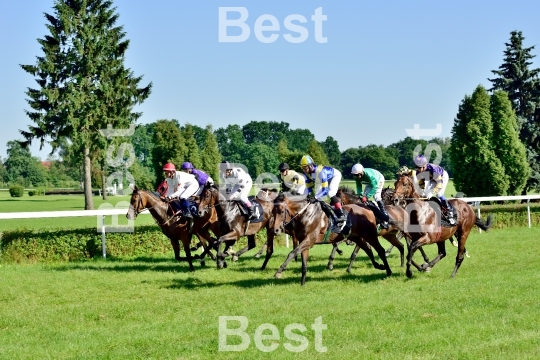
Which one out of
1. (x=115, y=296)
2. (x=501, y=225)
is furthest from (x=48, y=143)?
(x=115, y=296)

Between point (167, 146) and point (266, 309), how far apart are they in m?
34.7

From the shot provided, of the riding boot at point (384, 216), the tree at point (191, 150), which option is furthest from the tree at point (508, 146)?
the tree at point (191, 150)

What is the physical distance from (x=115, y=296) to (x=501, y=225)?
45.1 feet

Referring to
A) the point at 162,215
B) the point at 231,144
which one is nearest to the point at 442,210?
the point at 162,215

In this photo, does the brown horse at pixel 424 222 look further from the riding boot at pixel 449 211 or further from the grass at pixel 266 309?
the grass at pixel 266 309

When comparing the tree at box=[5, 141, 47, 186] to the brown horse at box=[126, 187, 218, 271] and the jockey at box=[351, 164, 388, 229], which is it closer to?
the brown horse at box=[126, 187, 218, 271]

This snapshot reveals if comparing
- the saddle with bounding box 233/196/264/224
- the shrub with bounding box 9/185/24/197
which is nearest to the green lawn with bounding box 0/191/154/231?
the saddle with bounding box 233/196/264/224

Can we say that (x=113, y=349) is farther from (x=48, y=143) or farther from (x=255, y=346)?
(x=48, y=143)

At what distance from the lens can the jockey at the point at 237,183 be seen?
37.7 ft

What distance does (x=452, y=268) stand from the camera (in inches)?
443

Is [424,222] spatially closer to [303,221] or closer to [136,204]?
[303,221]

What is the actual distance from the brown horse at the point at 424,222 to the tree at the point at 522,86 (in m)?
20.7

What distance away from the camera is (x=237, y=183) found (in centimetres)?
1161

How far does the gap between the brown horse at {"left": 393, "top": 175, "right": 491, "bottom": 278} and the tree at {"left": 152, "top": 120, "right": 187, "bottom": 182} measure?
31.6m
